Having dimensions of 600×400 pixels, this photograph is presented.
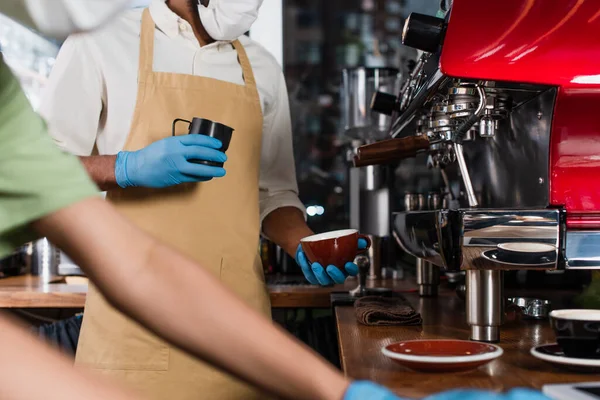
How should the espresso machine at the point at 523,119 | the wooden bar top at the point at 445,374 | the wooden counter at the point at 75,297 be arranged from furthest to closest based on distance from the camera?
the wooden counter at the point at 75,297
the espresso machine at the point at 523,119
the wooden bar top at the point at 445,374

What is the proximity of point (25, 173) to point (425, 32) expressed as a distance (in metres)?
0.70

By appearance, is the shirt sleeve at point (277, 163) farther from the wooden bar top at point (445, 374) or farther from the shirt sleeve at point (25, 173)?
the shirt sleeve at point (25, 173)

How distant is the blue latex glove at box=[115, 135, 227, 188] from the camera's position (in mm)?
1624

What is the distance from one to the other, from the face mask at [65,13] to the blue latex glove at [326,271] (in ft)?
3.46

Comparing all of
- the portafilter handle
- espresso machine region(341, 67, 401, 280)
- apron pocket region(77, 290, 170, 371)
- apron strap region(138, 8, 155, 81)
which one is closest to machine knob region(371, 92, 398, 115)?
the portafilter handle

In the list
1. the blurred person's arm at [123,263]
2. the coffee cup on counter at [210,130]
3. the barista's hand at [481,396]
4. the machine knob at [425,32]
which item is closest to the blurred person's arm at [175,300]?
the blurred person's arm at [123,263]

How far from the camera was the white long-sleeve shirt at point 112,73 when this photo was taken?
1.72 meters

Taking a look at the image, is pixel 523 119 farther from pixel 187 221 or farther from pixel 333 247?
pixel 187 221

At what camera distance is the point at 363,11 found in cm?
333

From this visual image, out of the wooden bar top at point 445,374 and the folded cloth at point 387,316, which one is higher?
the folded cloth at point 387,316

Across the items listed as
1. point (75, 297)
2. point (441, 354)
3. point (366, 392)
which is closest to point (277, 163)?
point (75, 297)

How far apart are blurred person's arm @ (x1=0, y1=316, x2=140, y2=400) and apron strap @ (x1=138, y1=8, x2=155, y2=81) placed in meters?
1.26

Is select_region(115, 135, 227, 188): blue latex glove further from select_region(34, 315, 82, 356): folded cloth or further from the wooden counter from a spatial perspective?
select_region(34, 315, 82, 356): folded cloth

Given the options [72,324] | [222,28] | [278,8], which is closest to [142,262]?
[222,28]
